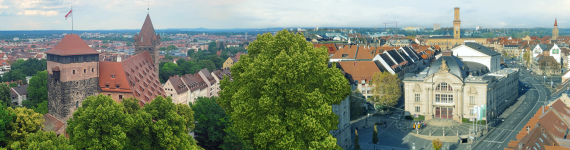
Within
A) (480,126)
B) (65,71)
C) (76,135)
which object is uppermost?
(65,71)

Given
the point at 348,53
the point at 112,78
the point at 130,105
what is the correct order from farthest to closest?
the point at 348,53, the point at 112,78, the point at 130,105

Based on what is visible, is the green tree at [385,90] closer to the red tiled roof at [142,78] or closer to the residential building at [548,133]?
the residential building at [548,133]

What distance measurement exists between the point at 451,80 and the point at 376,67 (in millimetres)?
15873

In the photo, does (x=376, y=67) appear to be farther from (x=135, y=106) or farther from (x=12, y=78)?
(x=12, y=78)

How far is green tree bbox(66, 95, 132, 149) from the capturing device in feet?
123

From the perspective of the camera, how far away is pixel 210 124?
186 ft

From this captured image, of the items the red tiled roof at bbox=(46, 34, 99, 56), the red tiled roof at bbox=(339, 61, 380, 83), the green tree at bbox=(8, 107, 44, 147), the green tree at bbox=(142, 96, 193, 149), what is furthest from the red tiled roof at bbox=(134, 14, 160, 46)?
the green tree at bbox=(142, 96, 193, 149)

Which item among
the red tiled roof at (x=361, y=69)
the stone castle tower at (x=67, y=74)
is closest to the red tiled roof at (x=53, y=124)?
the stone castle tower at (x=67, y=74)

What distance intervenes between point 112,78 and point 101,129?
28075 millimetres

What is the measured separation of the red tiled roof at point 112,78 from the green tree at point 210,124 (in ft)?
40.4

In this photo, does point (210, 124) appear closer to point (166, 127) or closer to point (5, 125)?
point (166, 127)

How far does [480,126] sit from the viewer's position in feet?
241

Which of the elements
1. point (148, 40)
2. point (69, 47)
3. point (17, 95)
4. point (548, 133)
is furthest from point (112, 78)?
point (548, 133)

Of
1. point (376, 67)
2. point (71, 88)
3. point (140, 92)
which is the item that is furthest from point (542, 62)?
point (71, 88)
